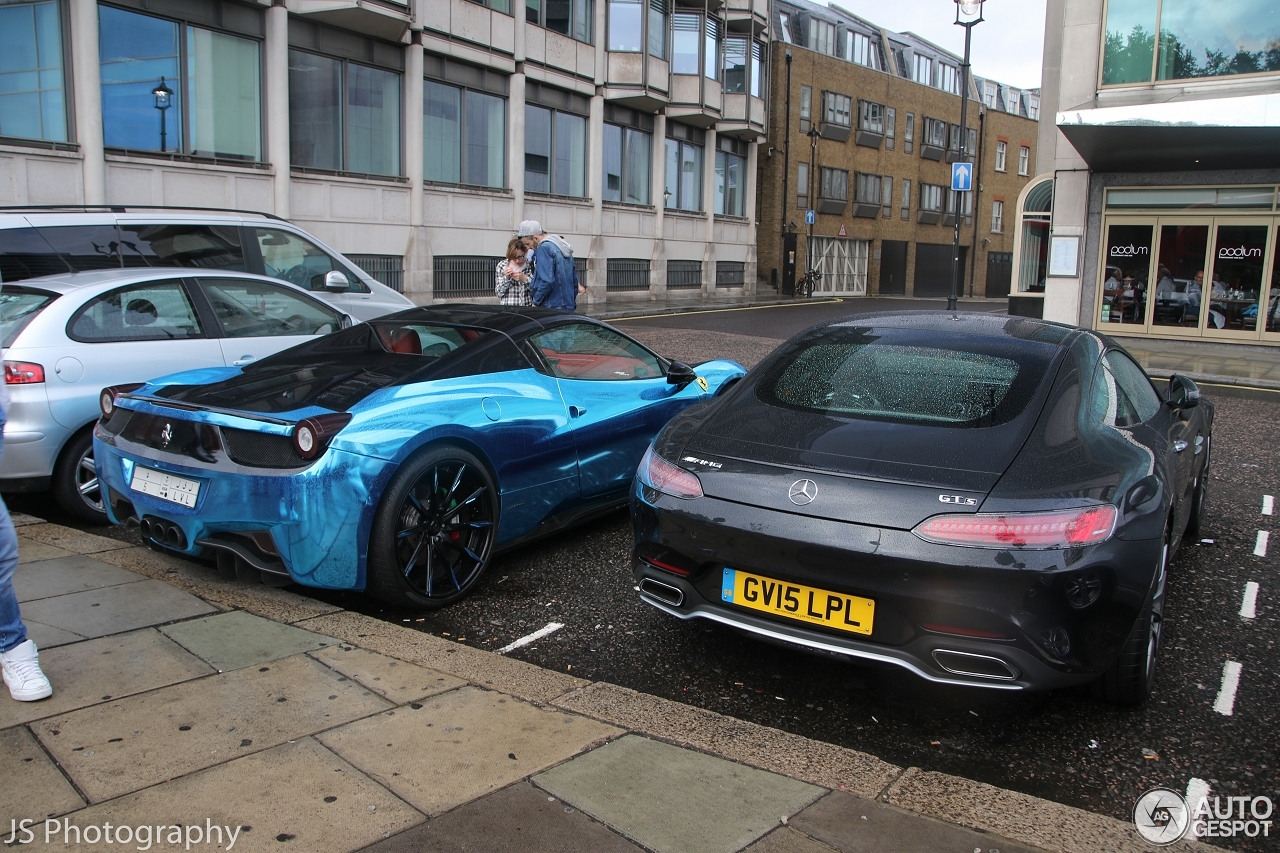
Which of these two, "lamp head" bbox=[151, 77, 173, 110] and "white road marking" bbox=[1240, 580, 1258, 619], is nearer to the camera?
"white road marking" bbox=[1240, 580, 1258, 619]

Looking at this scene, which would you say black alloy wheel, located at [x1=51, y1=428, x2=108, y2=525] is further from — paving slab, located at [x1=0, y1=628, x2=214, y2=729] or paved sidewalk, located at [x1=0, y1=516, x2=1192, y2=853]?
paving slab, located at [x1=0, y1=628, x2=214, y2=729]

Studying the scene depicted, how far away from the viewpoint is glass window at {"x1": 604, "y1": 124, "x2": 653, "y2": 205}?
1172 inches

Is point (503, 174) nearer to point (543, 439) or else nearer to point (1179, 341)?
point (1179, 341)

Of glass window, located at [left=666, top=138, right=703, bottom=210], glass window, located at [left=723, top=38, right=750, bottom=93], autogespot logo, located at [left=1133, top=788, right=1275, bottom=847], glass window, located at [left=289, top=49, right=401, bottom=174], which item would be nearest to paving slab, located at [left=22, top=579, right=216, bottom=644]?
autogespot logo, located at [left=1133, top=788, right=1275, bottom=847]

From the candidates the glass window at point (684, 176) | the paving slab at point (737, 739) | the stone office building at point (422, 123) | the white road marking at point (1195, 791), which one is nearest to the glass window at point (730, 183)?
the stone office building at point (422, 123)

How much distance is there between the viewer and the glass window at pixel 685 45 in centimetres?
3153

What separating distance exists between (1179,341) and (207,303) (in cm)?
1831

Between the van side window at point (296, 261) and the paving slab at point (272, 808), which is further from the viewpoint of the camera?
the van side window at point (296, 261)

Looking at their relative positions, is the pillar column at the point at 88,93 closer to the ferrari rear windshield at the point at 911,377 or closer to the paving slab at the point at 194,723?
the paving slab at the point at 194,723

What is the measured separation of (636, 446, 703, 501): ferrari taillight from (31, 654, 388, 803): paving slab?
122 centimetres

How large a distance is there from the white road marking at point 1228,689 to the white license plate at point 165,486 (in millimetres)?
4030

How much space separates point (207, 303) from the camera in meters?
6.11

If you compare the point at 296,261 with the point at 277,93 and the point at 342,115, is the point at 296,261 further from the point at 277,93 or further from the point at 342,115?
the point at 342,115

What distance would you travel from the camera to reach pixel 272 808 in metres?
2.57
